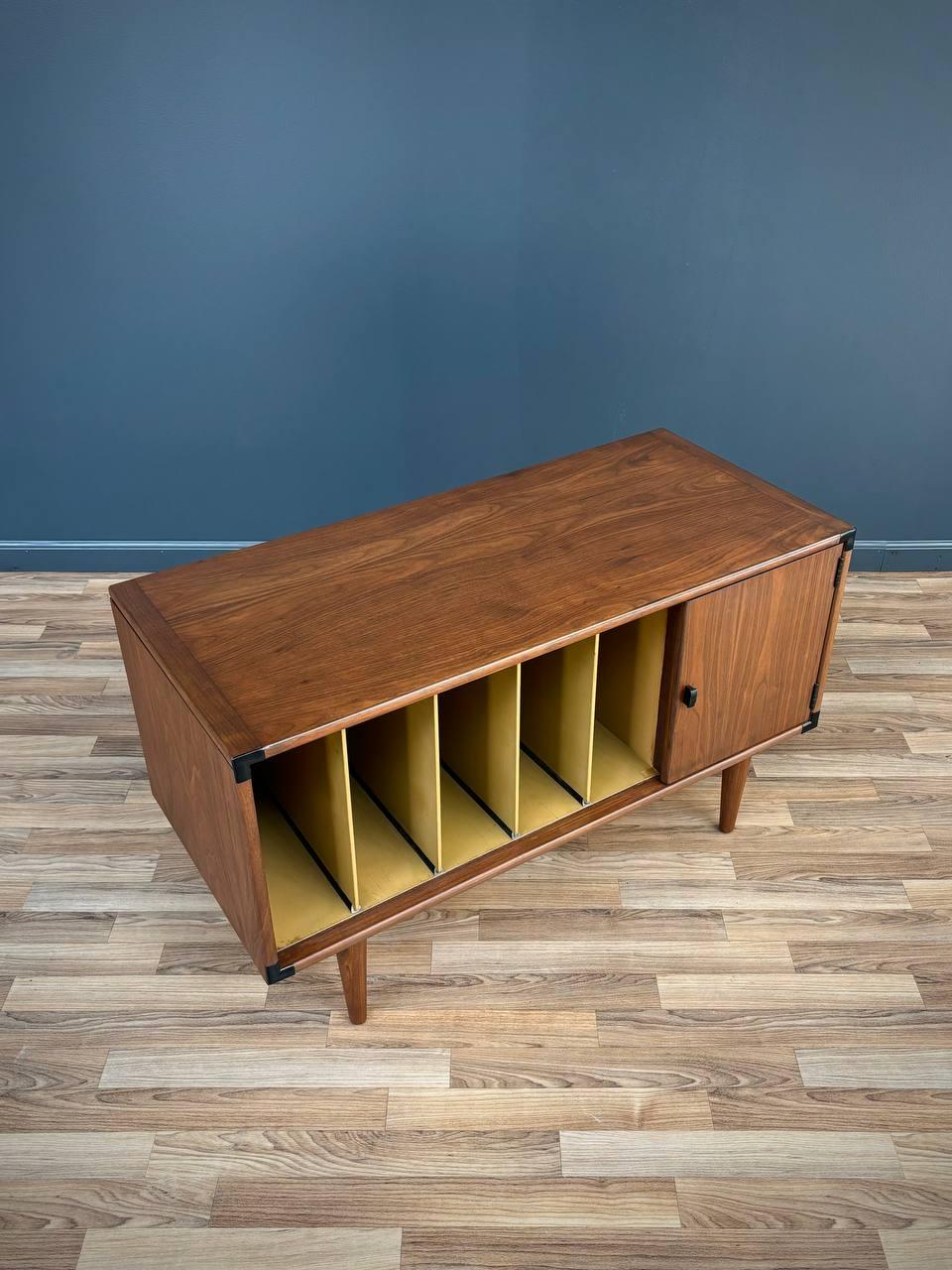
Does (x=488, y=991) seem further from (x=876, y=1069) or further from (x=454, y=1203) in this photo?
(x=876, y=1069)

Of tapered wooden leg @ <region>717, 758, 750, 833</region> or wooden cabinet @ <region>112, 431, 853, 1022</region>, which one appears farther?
tapered wooden leg @ <region>717, 758, 750, 833</region>

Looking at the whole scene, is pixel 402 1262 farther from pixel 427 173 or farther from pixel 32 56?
pixel 32 56

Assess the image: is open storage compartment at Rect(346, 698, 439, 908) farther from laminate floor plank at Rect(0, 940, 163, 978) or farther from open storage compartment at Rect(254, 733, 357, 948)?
laminate floor plank at Rect(0, 940, 163, 978)

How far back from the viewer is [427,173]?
208 cm

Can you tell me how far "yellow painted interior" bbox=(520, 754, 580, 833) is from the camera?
1507 mm

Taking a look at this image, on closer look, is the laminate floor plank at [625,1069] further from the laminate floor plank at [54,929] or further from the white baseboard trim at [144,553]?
the white baseboard trim at [144,553]

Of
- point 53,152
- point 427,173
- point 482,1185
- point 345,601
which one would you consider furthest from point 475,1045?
point 53,152

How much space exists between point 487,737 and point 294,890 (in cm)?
31

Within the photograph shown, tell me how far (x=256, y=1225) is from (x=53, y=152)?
1786 millimetres

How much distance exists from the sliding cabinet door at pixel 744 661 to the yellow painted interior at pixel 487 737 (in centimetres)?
24

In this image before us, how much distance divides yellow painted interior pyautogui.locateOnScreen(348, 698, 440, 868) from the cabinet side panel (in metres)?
0.16

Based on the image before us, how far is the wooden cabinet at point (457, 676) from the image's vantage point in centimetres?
128

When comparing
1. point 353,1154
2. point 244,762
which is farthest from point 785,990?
point 244,762

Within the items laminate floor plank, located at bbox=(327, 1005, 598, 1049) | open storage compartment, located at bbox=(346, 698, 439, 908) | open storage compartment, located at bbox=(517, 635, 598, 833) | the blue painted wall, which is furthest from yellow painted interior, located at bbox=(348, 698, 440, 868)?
the blue painted wall
